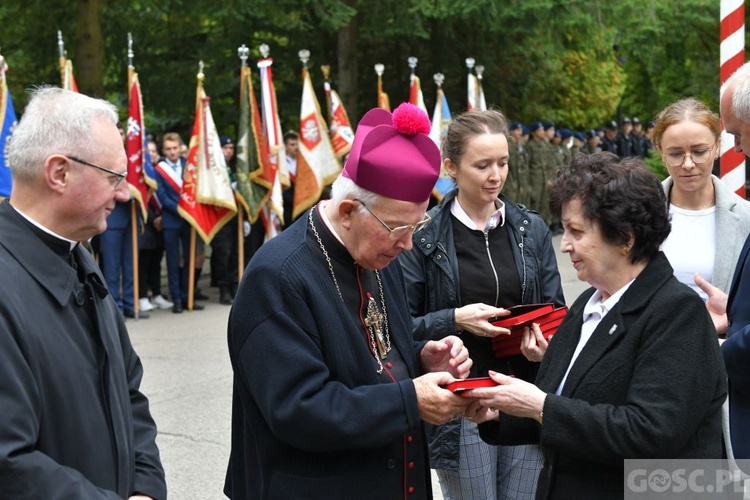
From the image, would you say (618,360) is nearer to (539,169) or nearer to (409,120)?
(409,120)

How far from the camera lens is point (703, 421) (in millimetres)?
2826

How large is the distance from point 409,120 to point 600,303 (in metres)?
0.84

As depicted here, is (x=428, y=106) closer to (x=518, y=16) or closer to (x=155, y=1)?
(x=518, y=16)

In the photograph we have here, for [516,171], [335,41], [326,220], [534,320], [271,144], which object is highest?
[335,41]

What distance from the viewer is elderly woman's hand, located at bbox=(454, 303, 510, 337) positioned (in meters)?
3.75

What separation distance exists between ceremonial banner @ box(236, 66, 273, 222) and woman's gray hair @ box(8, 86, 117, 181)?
10.1 metres

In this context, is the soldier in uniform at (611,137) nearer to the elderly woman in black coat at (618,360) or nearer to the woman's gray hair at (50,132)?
the elderly woman in black coat at (618,360)

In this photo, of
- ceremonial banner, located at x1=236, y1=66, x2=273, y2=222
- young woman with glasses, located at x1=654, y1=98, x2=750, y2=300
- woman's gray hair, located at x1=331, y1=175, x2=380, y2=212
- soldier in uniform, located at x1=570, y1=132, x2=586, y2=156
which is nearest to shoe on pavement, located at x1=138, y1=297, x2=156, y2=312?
ceremonial banner, located at x1=236, y1=66, x2=273, y2=222

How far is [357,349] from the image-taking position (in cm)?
289

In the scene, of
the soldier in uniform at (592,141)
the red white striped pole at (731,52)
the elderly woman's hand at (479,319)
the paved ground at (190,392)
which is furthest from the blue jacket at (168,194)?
the soldier in uniform at (592,141)

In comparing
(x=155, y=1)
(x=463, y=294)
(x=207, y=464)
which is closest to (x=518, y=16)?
(x=155, y=1)

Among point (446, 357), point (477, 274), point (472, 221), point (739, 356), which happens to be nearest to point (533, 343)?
point (477, 274)

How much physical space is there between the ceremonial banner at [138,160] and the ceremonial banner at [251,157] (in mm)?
1369

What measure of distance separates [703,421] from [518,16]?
15.3 meters
